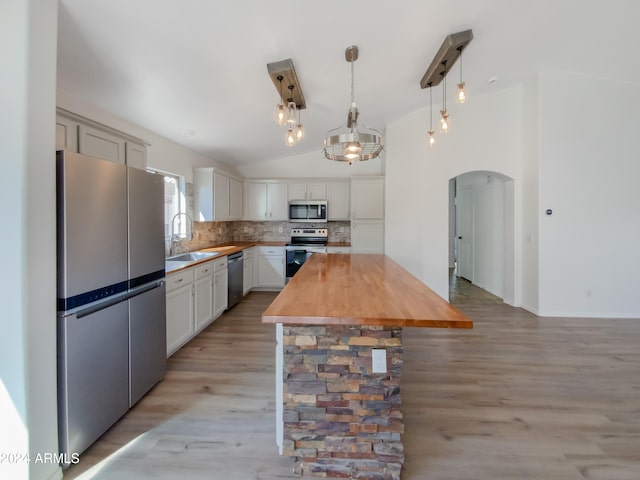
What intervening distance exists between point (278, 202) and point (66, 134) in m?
3.69

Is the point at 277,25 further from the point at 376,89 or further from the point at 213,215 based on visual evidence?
the point at 213,215

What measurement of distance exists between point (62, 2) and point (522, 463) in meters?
3.54

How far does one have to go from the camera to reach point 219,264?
11.9 feet

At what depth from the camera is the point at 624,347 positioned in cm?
287

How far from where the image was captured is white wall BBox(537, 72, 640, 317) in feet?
12.3

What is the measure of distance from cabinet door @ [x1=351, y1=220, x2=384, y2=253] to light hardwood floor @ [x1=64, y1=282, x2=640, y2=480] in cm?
214

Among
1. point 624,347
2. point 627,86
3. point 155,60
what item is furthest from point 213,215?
point 627,86

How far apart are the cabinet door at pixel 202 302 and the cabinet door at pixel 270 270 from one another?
1.76 meters

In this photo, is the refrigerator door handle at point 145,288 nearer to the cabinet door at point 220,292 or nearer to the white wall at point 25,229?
the white wall at point 25,229

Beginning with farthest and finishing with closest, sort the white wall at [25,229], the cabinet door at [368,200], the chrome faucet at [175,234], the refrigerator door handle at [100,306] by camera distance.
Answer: the cabinet door at [368,200], the chrome faucet at [175,234], the refrigerator door handle at [100,306], the white wall at [25,229]

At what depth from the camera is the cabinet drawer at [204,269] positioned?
3.07m

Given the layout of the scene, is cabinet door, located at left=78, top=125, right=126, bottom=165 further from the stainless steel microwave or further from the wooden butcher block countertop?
the stainless steel microwave

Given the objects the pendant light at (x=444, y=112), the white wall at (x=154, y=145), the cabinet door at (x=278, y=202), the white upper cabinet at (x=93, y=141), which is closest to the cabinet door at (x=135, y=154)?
the white upper cabinet at (x=93, y=141)

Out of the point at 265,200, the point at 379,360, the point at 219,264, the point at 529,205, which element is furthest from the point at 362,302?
Result: the point at 265,200
